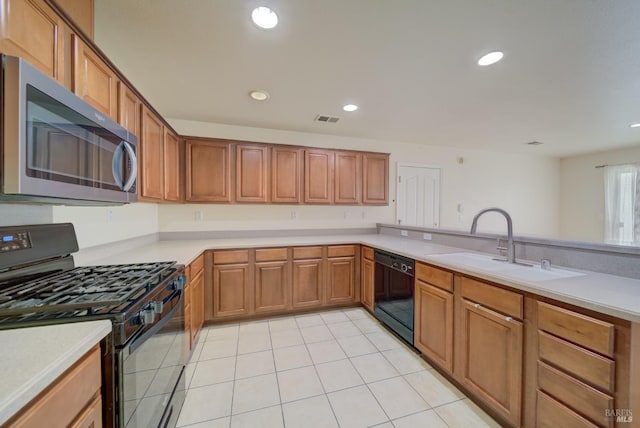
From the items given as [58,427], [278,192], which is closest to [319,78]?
[278,192]

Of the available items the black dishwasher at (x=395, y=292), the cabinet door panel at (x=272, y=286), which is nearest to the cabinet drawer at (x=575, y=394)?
the black dishwasher at (x=395, y=292)

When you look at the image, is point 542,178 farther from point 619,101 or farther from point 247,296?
point 247,296

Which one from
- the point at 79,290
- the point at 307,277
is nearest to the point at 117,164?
the point at 79,290

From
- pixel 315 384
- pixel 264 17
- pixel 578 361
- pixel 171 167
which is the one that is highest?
pixel 264 17

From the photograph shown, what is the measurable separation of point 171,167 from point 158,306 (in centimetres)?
186

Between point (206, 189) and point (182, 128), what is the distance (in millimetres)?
954

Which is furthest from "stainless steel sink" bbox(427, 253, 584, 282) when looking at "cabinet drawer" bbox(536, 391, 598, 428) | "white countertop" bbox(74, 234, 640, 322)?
"cabinet drawer" bbox(536, 391, 598, 428)

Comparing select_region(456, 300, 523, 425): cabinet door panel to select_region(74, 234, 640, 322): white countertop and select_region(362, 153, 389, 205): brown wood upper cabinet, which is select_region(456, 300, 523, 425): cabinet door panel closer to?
select_region(74, 234, 640, 322): white countertop

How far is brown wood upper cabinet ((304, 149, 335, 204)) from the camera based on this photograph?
10.8 feet

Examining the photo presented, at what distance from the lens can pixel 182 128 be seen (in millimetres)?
3162

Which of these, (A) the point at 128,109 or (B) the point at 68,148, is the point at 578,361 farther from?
(A) the point at 128,109

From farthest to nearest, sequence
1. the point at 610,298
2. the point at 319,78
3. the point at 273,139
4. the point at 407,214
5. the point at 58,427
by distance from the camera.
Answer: the point at 407,214, the point at 273,139, the point at 319,78, the point at 610,298, the point at 58,427

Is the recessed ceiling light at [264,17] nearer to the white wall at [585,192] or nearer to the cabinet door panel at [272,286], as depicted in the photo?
the cabinet door panel at [272,286]

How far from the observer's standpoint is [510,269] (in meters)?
1.67
